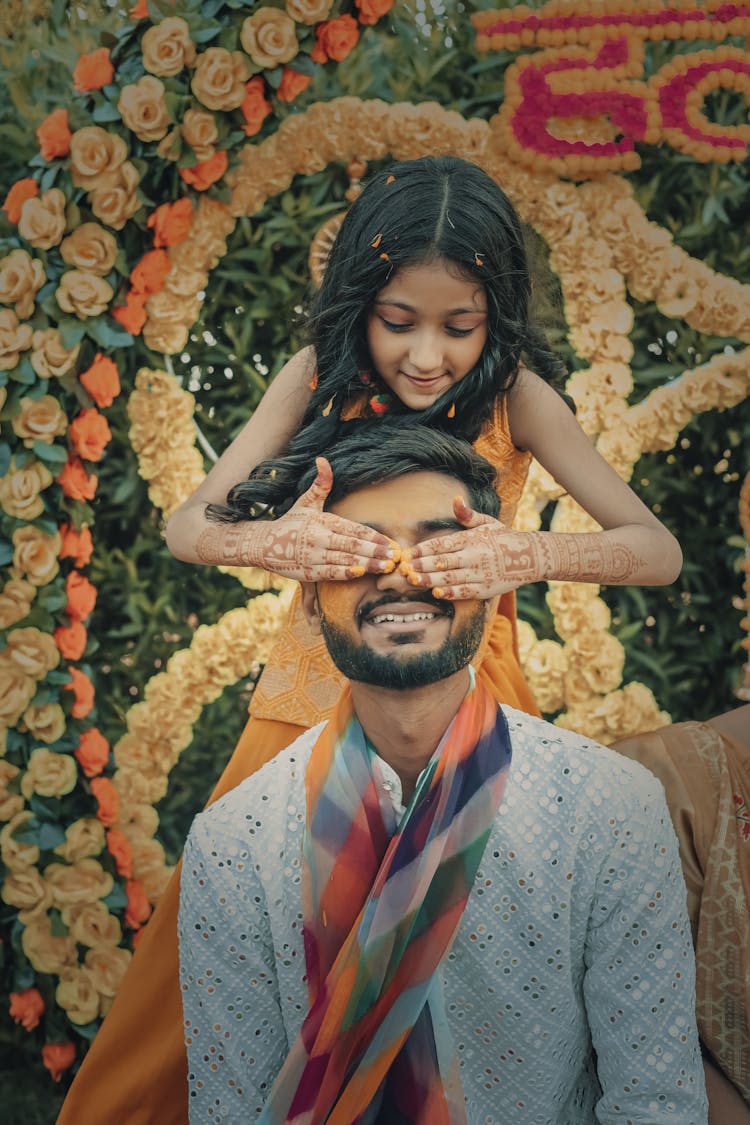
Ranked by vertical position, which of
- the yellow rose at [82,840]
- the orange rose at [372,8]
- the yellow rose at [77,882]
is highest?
the orange rose at [372,8]

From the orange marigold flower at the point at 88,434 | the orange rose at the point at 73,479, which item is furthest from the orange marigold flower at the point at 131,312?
the orange rose at the point at 73,479

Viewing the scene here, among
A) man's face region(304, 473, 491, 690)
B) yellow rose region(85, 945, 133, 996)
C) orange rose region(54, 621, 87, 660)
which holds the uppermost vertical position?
man's face region(304, 473, 491, 690)

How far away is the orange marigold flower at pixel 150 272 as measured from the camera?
3.28 m

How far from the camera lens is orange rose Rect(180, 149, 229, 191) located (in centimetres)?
321

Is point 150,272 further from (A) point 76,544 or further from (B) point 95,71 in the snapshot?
(A) point 76,544

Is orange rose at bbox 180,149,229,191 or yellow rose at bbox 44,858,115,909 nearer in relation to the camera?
orange rose at bbox 180,149,229,191

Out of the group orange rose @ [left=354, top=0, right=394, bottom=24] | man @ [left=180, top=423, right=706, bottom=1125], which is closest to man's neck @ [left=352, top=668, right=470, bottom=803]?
man @ [left=180, top=423, right=706, bottom=1125]

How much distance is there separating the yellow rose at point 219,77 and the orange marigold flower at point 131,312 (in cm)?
52

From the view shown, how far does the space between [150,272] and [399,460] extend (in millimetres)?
1492

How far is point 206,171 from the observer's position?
10.6 feet

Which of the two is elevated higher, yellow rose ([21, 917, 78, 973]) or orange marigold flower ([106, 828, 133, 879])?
orange marigold flower ([106, 828, 133, 879])

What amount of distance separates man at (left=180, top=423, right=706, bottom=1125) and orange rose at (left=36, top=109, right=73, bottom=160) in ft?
4.95

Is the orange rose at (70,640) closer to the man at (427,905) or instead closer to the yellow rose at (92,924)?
the yellow rose at (92,924)

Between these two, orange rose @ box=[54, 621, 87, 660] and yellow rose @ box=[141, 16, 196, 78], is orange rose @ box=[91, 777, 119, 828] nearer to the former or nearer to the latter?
orange rose @ box=[54, 621, 87, 660]
